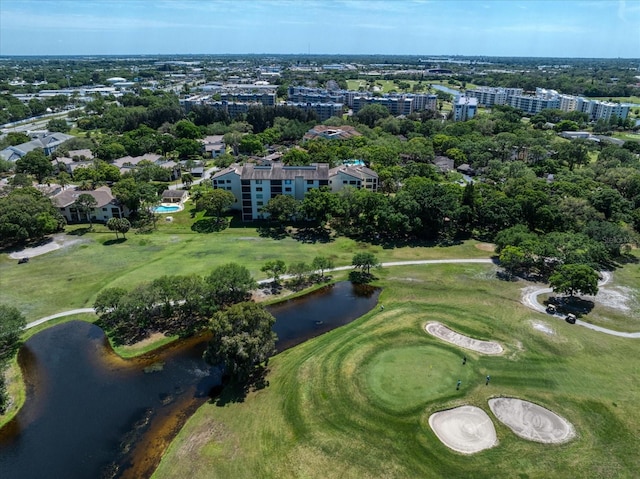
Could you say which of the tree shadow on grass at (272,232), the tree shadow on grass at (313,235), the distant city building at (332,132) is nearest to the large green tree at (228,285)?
the tree shadow on grass at (313,235)

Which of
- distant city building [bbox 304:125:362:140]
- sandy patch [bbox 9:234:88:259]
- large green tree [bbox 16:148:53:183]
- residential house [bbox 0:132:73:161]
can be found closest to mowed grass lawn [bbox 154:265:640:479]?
sandy patch [bbox 9:234:88:259]

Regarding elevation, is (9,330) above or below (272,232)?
below

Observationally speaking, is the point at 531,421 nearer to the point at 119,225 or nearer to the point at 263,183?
the point at 263,183

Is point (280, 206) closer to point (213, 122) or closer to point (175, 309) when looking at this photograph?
point (175, 309)

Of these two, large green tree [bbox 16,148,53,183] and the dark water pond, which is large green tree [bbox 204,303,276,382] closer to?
the dark water pond

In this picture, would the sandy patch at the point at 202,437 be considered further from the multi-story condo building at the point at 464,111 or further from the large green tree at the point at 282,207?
the multi-story condo building at the point at 464,111

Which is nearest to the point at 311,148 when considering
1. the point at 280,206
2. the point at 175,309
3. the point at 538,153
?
the point at 280,206

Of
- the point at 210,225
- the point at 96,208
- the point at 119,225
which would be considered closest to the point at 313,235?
the point at 210,225
